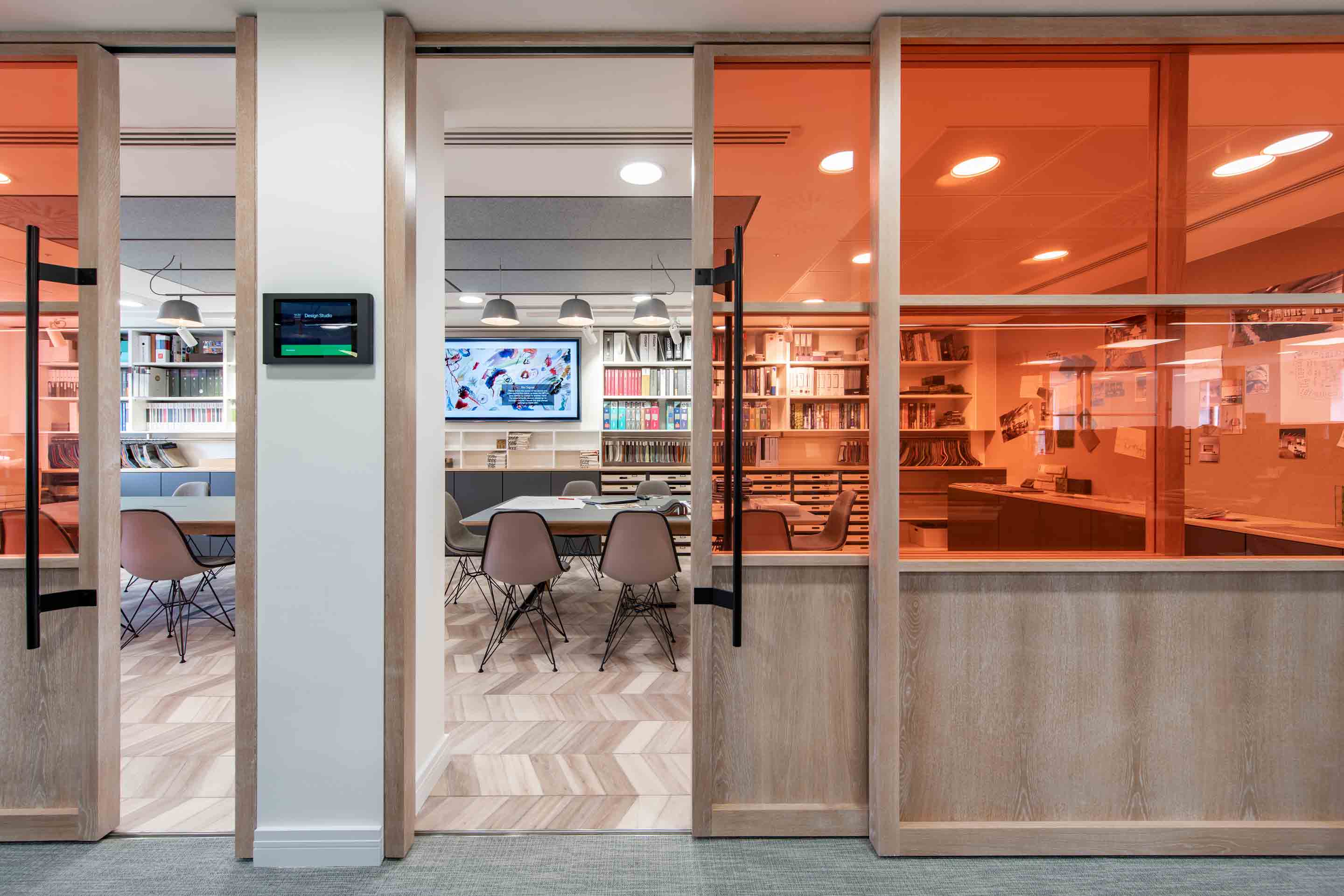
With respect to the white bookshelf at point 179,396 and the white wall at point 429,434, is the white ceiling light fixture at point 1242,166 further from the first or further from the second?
the white bookshelf at point 179,396

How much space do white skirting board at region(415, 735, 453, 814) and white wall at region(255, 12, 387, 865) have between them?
1.14 feet

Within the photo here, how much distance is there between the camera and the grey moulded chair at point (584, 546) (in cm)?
606

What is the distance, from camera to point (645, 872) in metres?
1.92

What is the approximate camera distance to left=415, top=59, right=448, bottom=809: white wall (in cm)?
231

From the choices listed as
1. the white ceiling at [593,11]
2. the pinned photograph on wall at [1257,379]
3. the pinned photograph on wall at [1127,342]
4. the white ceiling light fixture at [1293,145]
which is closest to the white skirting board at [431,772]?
the white ceiling at [593,11]

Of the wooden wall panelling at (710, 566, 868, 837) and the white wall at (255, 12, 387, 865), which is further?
the wooden wall panelling at (710, 566, 868, 837)

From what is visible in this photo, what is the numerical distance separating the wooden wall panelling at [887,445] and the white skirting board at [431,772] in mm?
1665

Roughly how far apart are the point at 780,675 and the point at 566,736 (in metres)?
1.37

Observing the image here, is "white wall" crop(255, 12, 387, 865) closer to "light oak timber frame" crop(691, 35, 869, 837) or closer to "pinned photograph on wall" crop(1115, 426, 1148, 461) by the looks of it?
"light oak timber frame" crop(691, 35, 869, 837)

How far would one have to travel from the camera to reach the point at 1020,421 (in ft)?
6.78

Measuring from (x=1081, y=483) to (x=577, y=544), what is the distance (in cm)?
597

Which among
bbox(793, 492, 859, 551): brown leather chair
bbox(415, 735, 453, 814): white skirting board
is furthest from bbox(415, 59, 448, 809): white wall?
bbox(793, 492, 859, 551): brown leather chair

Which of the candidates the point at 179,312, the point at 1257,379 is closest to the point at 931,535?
the point at 1257,379

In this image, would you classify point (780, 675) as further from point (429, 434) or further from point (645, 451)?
point (645, 451)
